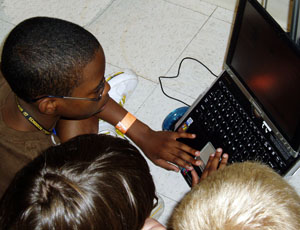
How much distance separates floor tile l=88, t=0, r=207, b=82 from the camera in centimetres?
150

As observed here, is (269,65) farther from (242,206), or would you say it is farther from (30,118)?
(30,118)

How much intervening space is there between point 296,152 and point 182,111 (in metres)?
0.50

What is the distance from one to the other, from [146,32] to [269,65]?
0.84 meters

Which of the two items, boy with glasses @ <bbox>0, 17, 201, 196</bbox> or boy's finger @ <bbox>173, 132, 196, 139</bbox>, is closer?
boy with glasses @ <bbox>0, 17, 201, 196</bbox>

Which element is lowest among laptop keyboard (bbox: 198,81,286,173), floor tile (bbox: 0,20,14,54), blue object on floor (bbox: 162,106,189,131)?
floor tile (bbox: 0,20,14,54)

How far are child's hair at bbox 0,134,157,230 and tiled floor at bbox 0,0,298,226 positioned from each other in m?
0.61

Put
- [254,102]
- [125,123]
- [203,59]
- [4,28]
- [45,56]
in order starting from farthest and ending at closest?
[4,28] < [203,59] < [125,123] < [254,102] < [45,56]

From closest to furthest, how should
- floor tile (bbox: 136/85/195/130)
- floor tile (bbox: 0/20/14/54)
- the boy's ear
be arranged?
the boy's ear → floor tile (bbox: 136/85/195/130) → floor tile (bbox: 0/20/14/54)

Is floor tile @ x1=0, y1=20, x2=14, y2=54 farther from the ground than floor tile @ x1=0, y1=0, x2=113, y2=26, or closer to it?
closer to it

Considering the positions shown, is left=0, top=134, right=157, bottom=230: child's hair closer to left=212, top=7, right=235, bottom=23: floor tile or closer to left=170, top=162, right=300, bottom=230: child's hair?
left=170, top=162, right=300, bottom=230: child's hair

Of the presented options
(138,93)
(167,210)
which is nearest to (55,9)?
(138,93)

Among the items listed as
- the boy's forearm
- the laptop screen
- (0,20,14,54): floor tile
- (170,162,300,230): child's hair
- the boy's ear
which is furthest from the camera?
(0,20,14,54): floor tile

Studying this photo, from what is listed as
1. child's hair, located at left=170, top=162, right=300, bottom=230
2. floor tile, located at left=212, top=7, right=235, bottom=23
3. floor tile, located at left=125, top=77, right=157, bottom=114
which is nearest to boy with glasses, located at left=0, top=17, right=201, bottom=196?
floor tile, located at left=125, top=77, right=157, bottom=114

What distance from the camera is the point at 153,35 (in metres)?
1.58
